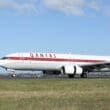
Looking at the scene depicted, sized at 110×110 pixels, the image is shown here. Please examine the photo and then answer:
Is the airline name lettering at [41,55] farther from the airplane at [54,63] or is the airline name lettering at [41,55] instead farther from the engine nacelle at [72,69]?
the engine nacelle at [72,69]

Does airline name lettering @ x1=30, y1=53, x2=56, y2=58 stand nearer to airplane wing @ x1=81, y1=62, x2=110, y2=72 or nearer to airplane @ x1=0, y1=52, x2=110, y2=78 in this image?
airplane @ x1=0, y1=52, x2=110, y2=78

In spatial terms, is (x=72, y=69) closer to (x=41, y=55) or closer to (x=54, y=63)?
(x=54, y=63)

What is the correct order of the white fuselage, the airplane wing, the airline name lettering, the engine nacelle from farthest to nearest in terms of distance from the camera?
the airplane wing, the engine nacelle, the airline name lettering, the white fuselage

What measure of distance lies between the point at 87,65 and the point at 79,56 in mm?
1912

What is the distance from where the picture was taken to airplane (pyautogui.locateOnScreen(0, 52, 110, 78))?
201ft

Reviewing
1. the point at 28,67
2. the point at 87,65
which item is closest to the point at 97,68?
the point at 87,65

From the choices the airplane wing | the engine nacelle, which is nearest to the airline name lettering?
the engine nacelle

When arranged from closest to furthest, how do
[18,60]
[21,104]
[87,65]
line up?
1. [21,104]
2. [18,60]
3. [87,65]

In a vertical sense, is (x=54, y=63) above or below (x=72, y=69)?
above

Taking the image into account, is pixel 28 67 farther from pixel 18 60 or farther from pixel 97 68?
pixel 97 68

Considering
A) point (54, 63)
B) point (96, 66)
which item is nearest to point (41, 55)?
point (54, 63)

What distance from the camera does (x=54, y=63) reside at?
206 ft

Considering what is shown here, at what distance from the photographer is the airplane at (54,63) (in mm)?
61162

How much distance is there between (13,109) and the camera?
58.9 feet
